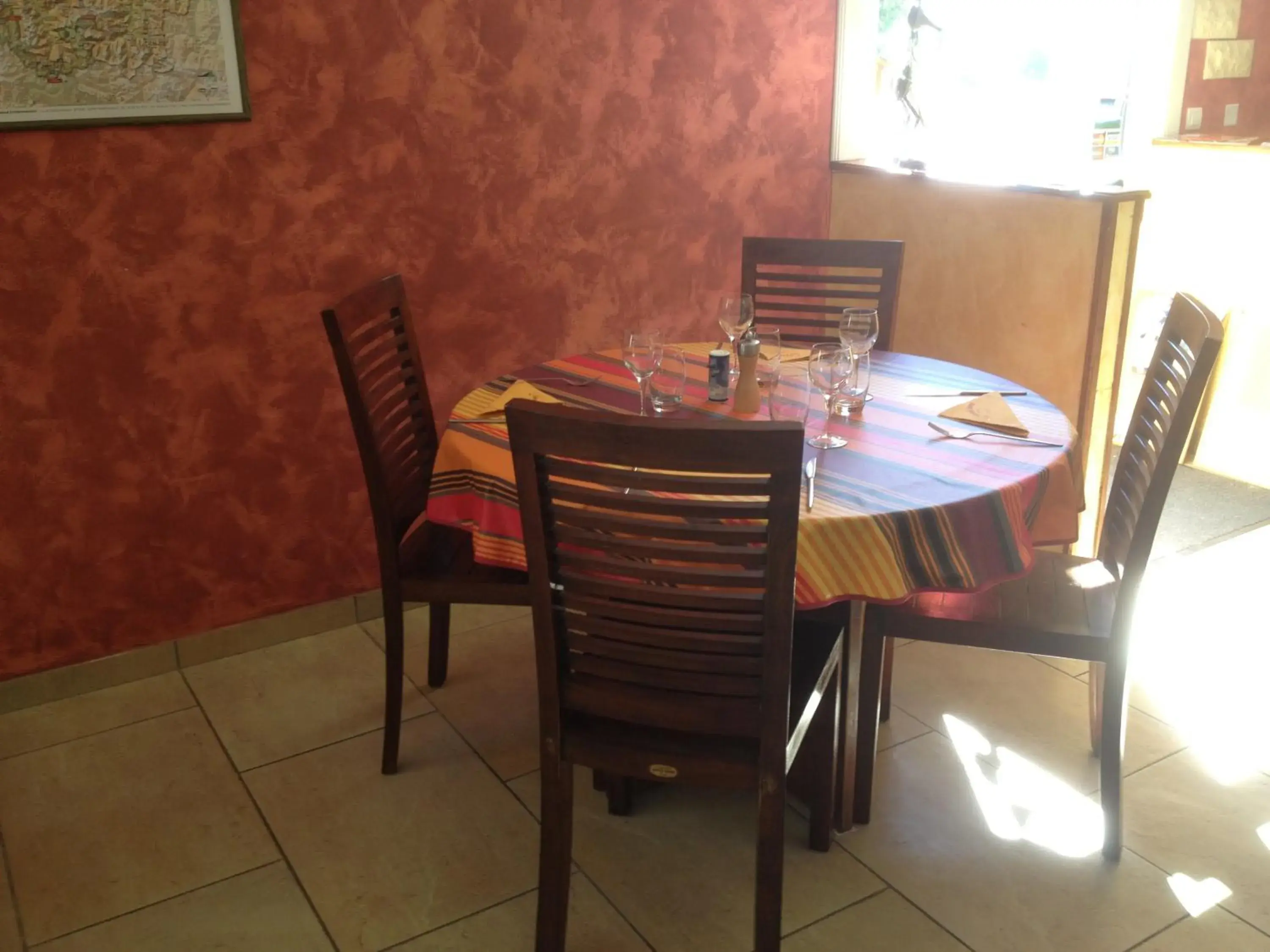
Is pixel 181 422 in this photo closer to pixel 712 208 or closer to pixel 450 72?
pixel 450 72

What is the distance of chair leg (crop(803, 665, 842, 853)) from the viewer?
2.00 m

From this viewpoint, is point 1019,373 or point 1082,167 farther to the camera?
point 1082,167

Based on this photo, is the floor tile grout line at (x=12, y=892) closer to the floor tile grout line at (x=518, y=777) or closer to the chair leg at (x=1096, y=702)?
the floor tile grout line at (x=518, y=777)

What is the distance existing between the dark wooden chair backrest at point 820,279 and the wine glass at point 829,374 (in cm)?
67

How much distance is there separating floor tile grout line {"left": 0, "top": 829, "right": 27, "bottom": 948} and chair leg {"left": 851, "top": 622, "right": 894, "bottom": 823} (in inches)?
58.2

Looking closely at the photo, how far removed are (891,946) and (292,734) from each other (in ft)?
4.48

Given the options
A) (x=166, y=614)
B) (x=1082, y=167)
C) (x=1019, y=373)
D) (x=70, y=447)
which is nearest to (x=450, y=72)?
(x=70, y=447)

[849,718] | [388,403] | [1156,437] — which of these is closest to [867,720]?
[849,718]

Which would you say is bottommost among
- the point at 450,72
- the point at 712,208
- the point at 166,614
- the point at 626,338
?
the point at 166,614

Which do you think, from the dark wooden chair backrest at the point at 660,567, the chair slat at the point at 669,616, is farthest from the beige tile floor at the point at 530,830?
the chair slat at the point at 669,616

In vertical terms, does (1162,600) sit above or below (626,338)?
below

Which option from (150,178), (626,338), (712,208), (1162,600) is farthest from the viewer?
(712,208)

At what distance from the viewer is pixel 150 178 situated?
2492mm

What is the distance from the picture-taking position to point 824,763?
204cm
